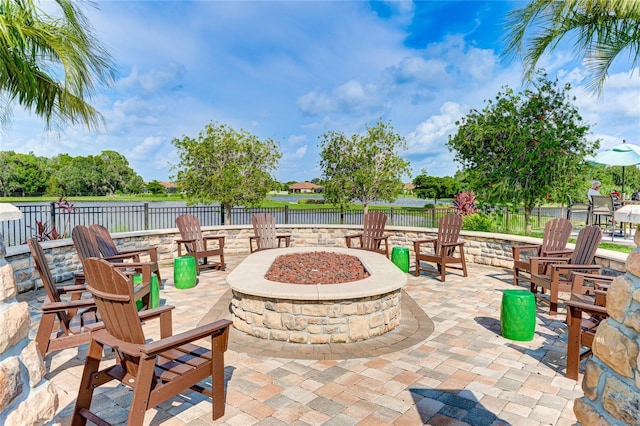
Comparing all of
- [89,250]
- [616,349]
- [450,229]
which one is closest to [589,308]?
[616,349]

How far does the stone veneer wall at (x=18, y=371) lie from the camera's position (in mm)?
1141

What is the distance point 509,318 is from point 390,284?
4.23 ft

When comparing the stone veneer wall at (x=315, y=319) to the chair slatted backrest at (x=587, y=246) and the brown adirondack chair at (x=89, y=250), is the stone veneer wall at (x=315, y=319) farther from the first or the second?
the chair slatted backrest at (x=587, y=246)

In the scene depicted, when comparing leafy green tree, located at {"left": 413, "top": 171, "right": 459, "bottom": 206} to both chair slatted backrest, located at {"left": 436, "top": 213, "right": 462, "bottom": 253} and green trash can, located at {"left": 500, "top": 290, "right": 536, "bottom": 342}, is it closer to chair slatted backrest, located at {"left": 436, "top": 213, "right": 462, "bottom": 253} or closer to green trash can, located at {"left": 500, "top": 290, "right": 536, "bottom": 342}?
chair slatted backrest, located at {"left": 436, "top": 213, "right": 462, "bottom": 253}

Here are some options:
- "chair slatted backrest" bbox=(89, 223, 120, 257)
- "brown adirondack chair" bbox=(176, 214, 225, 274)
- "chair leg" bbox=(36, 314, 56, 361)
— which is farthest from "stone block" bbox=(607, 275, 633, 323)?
"brown adirondack chair" bbox=(176, 214, 225, 274)

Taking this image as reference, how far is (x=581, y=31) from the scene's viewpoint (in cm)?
605

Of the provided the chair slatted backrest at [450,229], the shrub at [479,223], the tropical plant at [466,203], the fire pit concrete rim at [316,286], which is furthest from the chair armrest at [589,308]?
the tropical plant at [466,203]

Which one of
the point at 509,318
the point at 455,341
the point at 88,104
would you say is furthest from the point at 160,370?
the point at 88,104

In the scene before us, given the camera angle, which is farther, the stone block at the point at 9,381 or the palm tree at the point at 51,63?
the palm tree at the point at 51,63

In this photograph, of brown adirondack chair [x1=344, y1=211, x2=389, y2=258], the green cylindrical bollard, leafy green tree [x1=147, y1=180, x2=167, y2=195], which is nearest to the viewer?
the green cylindrical bollard

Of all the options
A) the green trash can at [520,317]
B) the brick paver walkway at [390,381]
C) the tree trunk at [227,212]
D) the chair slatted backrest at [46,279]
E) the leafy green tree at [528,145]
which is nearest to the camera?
the brick paver walkway at [390,381]

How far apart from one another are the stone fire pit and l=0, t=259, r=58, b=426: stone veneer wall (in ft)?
8.30

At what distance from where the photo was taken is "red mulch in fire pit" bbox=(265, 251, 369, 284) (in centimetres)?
468

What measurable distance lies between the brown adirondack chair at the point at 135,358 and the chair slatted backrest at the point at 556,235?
548cm
